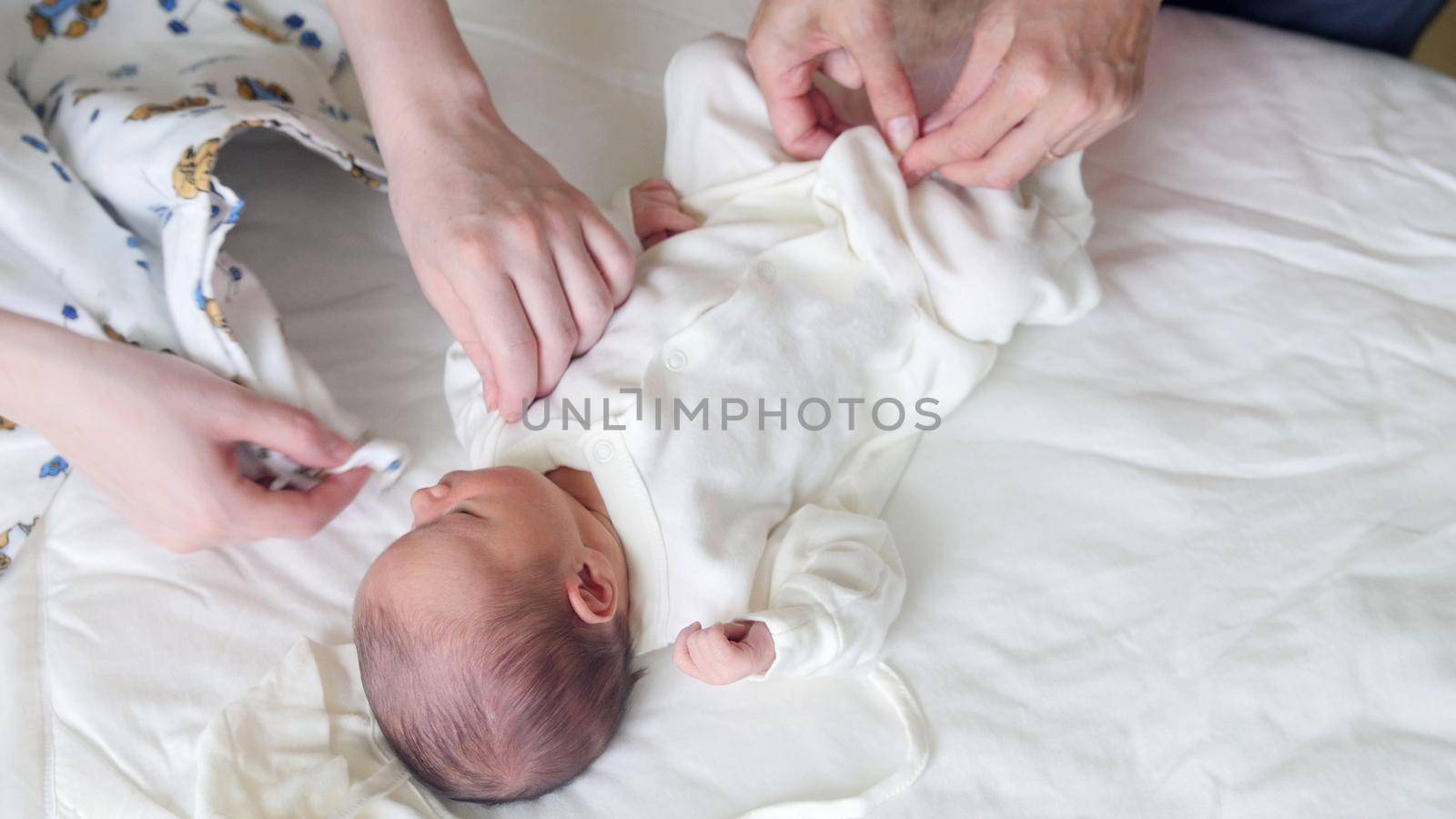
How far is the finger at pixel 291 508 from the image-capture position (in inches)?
37.8

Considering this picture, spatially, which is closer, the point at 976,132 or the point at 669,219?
the point at 976,132

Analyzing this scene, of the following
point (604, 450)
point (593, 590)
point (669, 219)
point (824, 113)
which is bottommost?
point (593, 590)

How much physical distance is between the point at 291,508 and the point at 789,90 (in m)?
0.67

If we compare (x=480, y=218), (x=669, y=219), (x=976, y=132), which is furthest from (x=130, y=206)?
(x=976, y=132)

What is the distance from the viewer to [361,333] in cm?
120

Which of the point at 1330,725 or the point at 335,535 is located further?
the point at 335,535

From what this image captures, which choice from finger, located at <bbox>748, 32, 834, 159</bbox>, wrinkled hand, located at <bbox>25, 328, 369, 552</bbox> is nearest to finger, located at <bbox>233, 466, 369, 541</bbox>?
wrinkled hand, located at <bbox>25, 328, 369, 552</bbox>

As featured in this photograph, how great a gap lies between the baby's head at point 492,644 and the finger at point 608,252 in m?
0.22

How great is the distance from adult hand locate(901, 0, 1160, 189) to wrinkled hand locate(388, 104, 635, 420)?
37cm

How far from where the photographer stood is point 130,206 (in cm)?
108

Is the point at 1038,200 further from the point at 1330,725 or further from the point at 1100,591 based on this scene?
the point at 1330,725

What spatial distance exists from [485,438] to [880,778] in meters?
0.51

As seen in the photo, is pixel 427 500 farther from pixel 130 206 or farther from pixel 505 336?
pixel 130 206

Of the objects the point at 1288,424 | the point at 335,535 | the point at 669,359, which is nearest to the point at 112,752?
the point at 335,535
